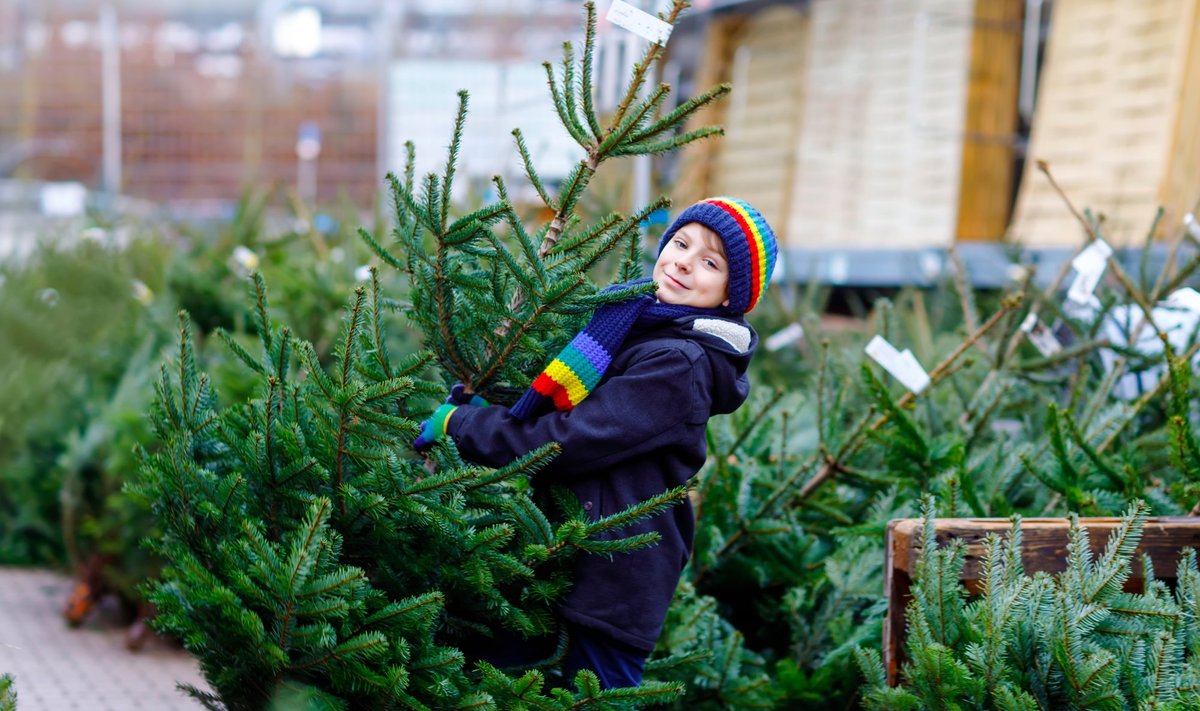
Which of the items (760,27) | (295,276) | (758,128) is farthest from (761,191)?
(295,276)

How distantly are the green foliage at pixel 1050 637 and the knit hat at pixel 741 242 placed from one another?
0.75 metres

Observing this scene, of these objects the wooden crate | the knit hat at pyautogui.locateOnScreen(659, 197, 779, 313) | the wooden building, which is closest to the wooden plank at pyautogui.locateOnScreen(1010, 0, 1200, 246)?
the wooden building

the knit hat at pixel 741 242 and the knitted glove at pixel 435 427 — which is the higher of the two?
the knit hat at pixel 741 242

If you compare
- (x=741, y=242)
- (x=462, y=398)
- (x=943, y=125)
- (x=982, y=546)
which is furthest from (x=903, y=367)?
(x=943, y=125)

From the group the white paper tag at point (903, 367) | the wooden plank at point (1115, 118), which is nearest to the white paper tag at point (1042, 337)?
the white paper tag at point (903, 367)

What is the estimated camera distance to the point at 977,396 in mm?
4438

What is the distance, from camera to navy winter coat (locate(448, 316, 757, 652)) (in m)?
2.67

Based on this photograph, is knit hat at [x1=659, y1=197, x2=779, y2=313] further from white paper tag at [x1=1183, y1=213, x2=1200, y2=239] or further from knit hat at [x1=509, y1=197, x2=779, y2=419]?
white paper tag at [x1=1183, y1=213, x2=1200, y2=239]

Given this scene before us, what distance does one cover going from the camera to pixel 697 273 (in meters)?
2.83

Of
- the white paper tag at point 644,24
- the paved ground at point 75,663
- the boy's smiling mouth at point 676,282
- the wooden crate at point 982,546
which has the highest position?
the white paper tag at point 644,24

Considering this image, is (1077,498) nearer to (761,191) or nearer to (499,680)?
(499,680)

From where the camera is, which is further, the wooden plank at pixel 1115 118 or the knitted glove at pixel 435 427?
the wooden plank at pixel 1115 118

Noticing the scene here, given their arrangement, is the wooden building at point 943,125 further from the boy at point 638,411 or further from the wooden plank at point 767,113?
the boy at point 638,411

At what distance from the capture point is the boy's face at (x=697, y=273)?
9.27 feet
